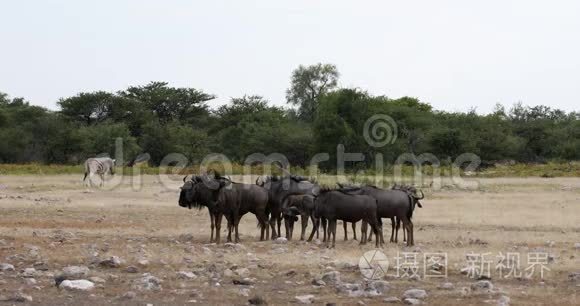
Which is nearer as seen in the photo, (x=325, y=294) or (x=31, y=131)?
(x=325, y=294)

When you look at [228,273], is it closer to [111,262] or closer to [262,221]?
[111,262]

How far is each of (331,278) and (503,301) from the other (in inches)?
101

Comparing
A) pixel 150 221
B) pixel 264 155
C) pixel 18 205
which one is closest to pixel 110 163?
pixel 18 205

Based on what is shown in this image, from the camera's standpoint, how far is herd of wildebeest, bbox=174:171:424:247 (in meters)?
16.7

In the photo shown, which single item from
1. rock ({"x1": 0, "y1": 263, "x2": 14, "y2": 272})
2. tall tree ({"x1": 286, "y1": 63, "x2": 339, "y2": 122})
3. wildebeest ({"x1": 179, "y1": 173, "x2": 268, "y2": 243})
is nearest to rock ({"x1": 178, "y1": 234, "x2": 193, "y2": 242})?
wildebeest ({"x1": 179, "y1": 173, "x2": 268, "y2": 243})

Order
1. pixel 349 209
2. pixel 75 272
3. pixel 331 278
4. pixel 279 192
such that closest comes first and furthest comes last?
pixel 331 278
pixel 75 272
pixel 349 209
pixel 279 192

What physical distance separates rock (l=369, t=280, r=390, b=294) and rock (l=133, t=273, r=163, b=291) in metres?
2.83

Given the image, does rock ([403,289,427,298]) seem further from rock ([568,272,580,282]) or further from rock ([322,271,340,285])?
rock ([568,272,580,282])

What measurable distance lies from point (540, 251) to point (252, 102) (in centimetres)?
6545

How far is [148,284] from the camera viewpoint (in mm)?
10992

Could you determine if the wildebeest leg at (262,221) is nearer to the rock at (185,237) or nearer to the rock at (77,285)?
the rock at (185,237)

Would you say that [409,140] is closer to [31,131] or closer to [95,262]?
[31,131]

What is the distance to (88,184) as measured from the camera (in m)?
36.6

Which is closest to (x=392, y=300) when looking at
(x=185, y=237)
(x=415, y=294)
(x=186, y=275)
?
(x=415, y=294)
